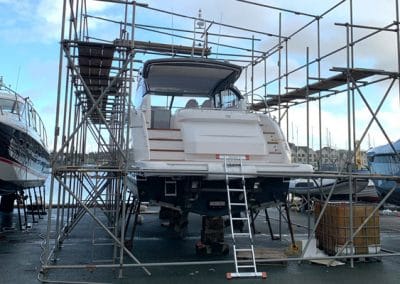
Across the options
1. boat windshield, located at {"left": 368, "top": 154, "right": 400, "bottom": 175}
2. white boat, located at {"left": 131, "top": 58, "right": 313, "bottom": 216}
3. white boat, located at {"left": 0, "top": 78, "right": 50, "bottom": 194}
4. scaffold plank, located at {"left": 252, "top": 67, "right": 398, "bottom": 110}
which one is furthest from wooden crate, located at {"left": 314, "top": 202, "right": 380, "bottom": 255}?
white boat, located at {"left": 0, "top": 78, "right": 50, "bottom": 194}

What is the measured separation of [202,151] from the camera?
8.46 m

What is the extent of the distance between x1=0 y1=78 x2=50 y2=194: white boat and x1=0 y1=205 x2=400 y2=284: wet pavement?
156 centimetres

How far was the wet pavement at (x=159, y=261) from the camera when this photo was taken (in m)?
7.23

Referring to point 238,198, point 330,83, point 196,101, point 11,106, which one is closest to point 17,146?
point 11,106

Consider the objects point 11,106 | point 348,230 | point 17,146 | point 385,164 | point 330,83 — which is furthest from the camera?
point 385,164

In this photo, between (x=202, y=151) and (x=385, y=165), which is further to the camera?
(x=385, y=165)

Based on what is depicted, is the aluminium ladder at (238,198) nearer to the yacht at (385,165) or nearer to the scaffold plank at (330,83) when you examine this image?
the scaffold plank at (330,83)

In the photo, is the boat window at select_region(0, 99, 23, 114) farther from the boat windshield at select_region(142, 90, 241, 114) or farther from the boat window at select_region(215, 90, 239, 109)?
the boat window at select_region(215, 90, 239, 109)

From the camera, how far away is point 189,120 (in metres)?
8.86

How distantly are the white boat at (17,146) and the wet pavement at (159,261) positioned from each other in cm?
156

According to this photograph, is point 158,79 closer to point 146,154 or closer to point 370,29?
point 146,154

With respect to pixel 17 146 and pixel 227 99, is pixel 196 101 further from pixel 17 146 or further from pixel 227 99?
pixel 17 146

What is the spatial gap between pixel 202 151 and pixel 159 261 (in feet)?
7.36

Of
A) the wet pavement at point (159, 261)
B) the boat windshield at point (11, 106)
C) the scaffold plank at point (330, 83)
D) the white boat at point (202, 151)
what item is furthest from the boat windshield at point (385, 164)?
the boat windshield at point (11, 106)
